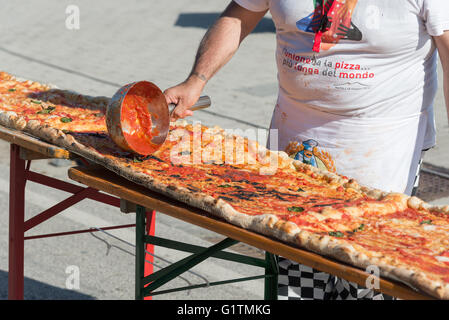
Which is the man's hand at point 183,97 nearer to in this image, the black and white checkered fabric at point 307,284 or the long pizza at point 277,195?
the long pizza at point 277,195

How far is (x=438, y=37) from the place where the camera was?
9.96ft

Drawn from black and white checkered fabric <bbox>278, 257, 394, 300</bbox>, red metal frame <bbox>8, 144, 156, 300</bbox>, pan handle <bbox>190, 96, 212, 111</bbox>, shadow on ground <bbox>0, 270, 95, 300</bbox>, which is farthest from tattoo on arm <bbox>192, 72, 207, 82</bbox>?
shadow on ground <bbox>0, 270, 95, 300</bbox>

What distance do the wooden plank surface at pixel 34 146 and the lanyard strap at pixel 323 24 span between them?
1.27m

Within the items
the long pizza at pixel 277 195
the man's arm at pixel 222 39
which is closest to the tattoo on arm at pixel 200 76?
the man's arm at pixel 222 39

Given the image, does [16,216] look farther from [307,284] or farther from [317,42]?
[317,42]

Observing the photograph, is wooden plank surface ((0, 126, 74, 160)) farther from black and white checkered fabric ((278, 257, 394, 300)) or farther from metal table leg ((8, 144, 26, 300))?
black and white checkered fabric ((278, 257, 394, 300))

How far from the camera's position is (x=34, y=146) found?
11.3 feet

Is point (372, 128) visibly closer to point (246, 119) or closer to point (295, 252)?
point (295, 252)

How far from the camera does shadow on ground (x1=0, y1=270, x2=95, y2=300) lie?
471 cm

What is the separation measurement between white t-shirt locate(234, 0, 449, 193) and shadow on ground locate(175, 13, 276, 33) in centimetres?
1073

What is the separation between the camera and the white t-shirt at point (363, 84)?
3.06 m

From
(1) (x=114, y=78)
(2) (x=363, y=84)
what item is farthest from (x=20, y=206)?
(1) (x=114, y=78)

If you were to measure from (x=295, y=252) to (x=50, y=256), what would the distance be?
10.9 ft

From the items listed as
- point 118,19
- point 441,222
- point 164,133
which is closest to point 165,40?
point 118,19
